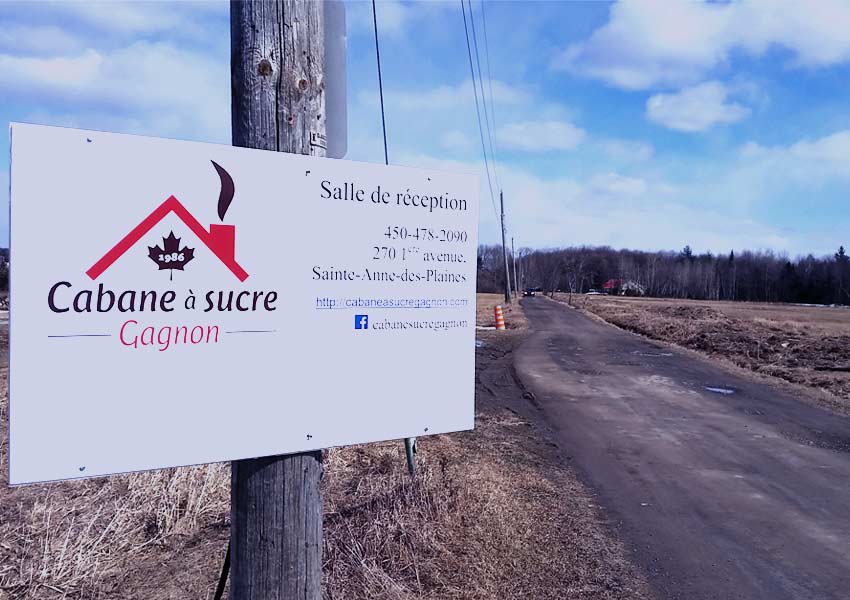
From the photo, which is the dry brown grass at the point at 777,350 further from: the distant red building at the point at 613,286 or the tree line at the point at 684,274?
the distant red building at the point at 613,286

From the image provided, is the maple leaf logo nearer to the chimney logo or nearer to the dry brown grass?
the chimney logo

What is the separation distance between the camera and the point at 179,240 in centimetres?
223

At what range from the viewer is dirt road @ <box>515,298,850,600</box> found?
4.84 meters

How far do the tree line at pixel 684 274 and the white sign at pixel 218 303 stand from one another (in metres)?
92.6

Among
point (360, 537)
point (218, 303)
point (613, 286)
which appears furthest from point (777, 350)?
point (613, 286)

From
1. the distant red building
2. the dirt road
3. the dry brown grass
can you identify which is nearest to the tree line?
the distant red building

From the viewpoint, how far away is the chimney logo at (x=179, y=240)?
2156mm

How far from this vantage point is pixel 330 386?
2.53 metres

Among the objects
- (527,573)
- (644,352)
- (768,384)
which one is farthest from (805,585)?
(644,352)

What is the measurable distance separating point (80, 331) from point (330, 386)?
82 cm

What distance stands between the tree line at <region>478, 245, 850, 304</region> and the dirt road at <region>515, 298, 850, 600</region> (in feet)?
273

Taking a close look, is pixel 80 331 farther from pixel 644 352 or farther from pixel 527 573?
pixel 644 352

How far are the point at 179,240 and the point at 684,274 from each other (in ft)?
472

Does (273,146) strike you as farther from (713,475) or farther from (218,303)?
(713,475)
